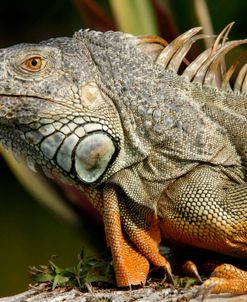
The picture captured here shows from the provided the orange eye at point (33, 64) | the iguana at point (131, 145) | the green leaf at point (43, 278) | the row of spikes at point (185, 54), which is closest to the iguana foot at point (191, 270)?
the iguana at point (131, 145)

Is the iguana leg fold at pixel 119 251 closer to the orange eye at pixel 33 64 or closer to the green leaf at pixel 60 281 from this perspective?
the green leaf at pixel 60 281

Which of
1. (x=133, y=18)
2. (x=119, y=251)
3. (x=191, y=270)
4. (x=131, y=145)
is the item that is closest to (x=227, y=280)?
(x=191, y=270)

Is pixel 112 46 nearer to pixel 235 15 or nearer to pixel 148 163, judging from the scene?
pixel 148 163

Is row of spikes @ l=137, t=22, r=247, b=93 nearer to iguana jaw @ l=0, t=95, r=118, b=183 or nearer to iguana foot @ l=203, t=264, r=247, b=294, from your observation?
iguana jaw @ l=0, t=95, r=118, b=183

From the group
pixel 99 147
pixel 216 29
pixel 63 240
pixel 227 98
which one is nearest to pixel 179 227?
pixel 99 147

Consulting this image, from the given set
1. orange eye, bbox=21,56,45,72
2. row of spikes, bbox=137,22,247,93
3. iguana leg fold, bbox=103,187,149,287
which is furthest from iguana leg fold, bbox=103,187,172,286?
row of spikes, bbox=137,22,247,93

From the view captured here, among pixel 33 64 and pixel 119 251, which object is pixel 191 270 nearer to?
pixel 119 251
